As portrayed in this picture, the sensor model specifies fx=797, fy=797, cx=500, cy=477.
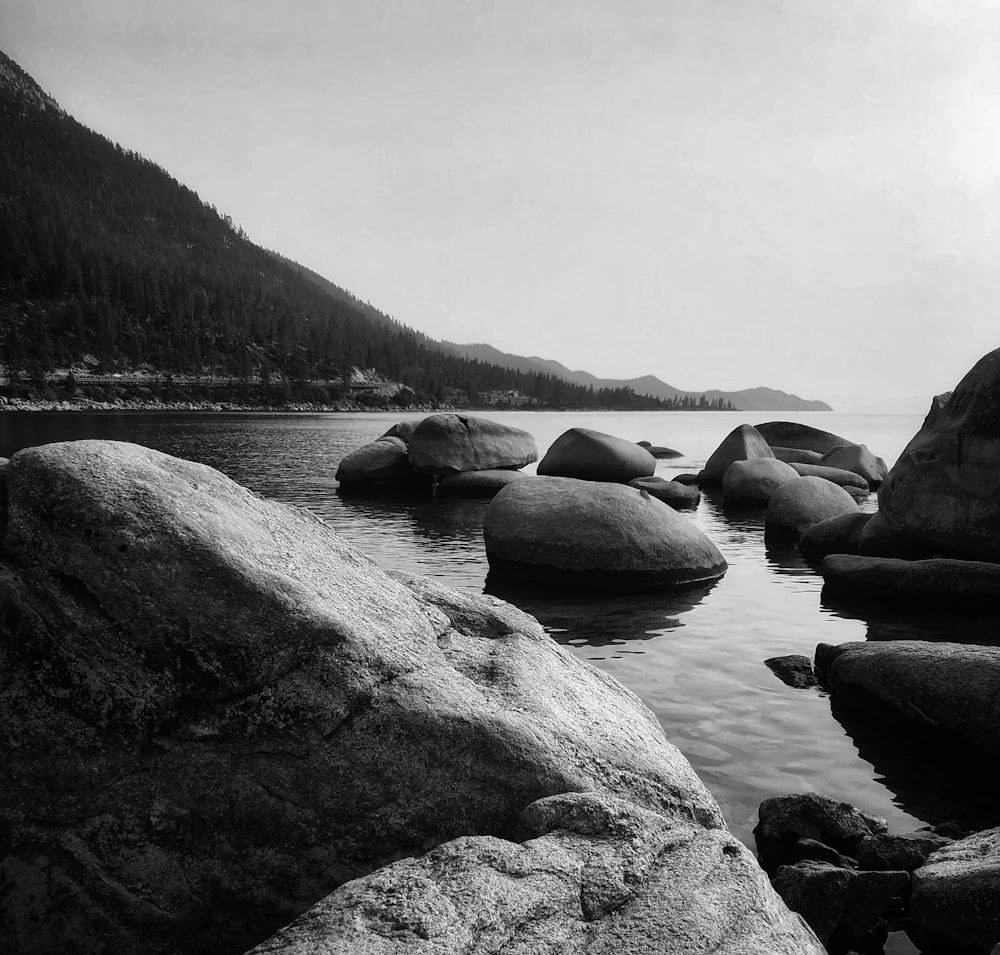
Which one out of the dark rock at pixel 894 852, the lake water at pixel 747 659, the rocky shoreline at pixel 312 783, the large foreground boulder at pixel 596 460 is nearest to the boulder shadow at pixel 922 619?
the lake water at pixel 747 659

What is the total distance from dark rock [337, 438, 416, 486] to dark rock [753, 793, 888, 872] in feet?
79.6

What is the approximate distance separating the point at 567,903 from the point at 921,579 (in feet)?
35.8

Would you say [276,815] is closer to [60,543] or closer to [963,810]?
[60,543]

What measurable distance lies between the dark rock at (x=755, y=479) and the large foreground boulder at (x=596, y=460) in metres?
3.52

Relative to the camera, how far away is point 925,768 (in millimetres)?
6609

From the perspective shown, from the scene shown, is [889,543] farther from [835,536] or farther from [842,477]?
[842,477]

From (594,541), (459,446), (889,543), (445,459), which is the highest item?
(459,446)

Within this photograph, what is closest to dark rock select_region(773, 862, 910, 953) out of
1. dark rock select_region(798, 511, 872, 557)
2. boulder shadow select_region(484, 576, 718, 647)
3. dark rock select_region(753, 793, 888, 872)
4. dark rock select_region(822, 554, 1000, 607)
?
dark rock select_region(753, 793, 888, 872)

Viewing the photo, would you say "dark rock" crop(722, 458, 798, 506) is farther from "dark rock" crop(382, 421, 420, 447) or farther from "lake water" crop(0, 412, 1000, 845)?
"dark rock" crop(382, 421, 420, 447)

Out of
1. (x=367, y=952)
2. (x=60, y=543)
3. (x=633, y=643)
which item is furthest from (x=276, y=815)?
(x=633, y=643)

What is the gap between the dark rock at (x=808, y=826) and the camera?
519cm

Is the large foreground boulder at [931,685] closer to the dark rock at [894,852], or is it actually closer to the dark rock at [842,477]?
the dark rock at [894,852]

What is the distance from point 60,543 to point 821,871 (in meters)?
4.44

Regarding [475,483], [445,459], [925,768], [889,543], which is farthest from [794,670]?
[445,459]
